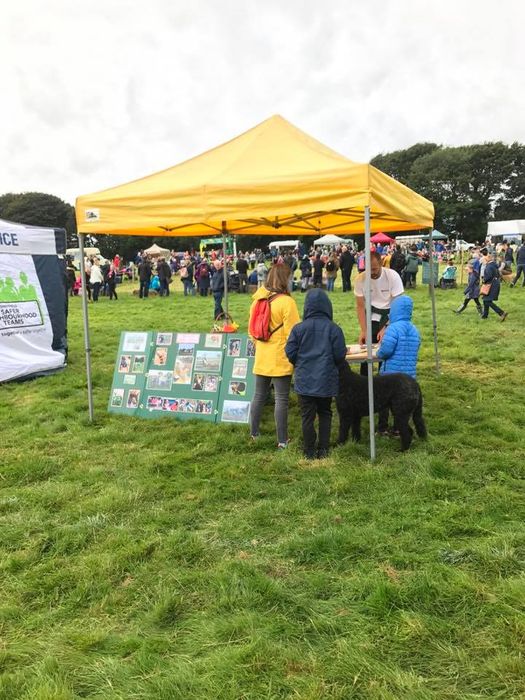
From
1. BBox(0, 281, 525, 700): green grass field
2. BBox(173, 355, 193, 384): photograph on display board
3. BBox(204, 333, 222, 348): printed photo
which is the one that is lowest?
BBox(0, 281, 525, 700): green grass field

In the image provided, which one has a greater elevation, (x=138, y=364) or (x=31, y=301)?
(x=31, y=301)

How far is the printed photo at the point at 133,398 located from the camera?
20.6 feet

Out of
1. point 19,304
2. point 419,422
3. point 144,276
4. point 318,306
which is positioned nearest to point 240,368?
point 318,306

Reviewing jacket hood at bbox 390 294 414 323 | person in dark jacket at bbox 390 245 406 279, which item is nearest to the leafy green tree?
person in dark jacket at bbox 390 245 406 279

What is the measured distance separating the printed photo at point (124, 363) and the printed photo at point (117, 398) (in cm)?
27

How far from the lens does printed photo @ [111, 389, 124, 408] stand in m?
6.36

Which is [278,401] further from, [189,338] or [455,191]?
[455,191]

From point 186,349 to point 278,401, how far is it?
5.47 ft

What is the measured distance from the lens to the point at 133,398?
6305mm

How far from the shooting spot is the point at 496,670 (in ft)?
7.55

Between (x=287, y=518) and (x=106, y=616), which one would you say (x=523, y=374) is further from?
(x=106, y=616)

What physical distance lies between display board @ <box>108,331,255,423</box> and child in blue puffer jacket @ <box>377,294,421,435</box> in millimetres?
1574

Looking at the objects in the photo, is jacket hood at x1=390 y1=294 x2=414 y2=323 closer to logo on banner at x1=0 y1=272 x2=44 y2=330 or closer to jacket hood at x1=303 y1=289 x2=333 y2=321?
jacket hood at x1=303 y1=289 x2=333 y2=321

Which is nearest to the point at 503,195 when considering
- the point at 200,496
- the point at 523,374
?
the point at 523,374
